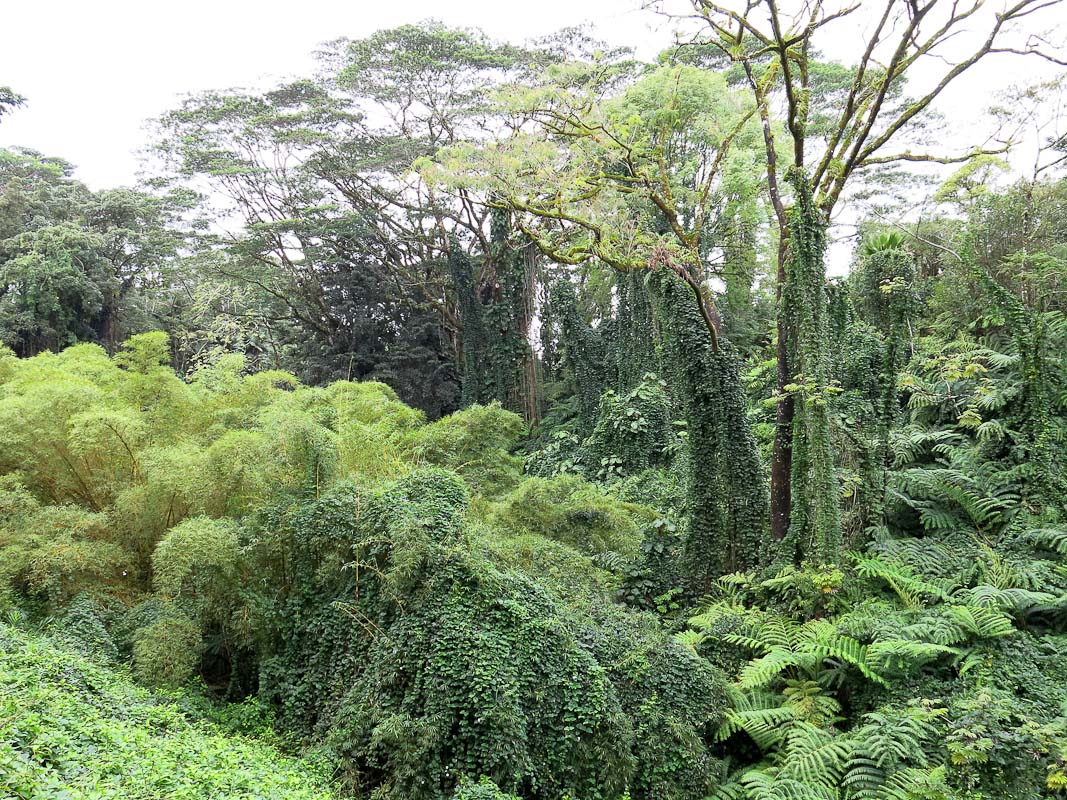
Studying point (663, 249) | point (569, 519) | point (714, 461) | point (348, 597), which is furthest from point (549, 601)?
point (663, 249)

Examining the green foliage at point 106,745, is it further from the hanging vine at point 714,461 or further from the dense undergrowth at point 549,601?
the hanging vine at point 714,461

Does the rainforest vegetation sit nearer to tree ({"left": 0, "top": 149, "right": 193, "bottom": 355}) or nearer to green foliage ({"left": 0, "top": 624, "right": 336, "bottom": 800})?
green foliage ({"left": 0, "top": 624, "right": 336, "bottom": 800})

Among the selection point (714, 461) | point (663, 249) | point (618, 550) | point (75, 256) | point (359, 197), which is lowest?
point (618, 550)

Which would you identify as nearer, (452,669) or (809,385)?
(452,669)

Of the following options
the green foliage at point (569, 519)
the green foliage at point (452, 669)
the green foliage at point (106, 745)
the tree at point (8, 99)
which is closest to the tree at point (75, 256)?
the tree at point (8, 99)

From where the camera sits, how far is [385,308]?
17922 mm

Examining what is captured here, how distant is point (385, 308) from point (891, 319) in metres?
13.9

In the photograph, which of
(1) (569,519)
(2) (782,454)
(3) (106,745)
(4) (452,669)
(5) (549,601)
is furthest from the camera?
(1) (569,519)

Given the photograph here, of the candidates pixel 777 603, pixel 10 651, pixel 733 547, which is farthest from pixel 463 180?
pixel 10 651

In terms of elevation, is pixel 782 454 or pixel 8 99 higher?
pixel 8 99

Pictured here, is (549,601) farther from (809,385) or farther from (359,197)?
(359,197)

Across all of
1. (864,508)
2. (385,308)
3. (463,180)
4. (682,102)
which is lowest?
(864,508)

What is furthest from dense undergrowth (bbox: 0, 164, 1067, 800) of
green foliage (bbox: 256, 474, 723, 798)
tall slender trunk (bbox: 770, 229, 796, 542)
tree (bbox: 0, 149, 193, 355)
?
tree (bbox: 0, 149, 193, 355)

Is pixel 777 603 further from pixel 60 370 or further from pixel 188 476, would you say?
pixel 60 370
